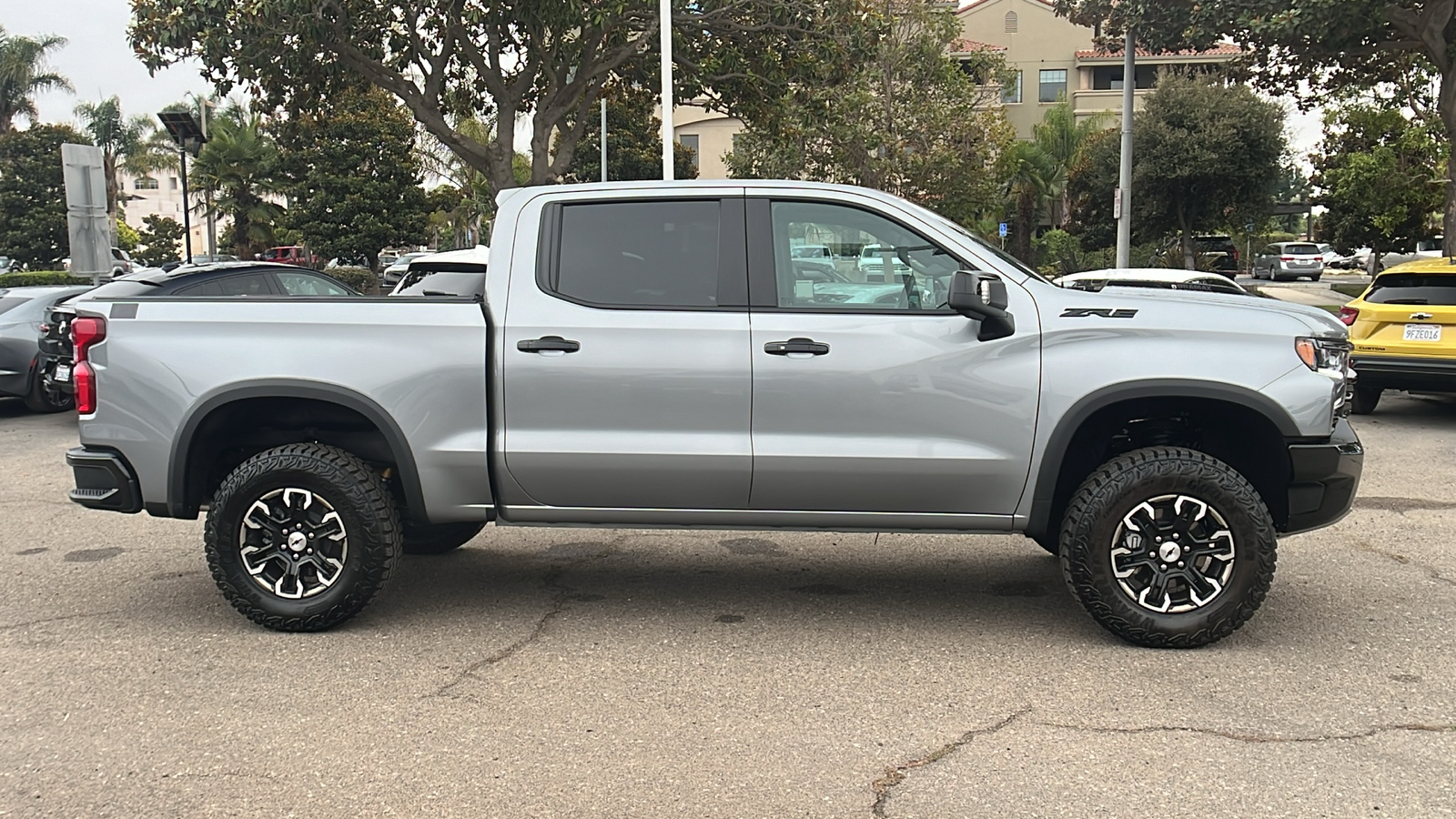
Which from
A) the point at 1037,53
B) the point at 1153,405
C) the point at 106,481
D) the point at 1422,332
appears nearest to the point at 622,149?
the point at 1037,53

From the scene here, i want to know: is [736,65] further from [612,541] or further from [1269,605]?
[1269,605]

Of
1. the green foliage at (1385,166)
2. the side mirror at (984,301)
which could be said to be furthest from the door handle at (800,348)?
the green foliage at (1385,166)

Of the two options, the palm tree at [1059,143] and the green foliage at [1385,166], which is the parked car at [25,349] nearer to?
the green foliage at [1385,166]

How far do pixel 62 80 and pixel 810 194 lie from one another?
187 ft

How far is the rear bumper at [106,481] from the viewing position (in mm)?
5332

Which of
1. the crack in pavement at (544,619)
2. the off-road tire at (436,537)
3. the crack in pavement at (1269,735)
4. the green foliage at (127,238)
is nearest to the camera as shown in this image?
the crack in pavement at (1269,735)

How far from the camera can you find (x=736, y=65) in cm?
1842

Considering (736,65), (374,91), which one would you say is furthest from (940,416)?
(374,91)

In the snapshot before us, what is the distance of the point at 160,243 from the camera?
64562 mm

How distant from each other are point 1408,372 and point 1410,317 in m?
0.50

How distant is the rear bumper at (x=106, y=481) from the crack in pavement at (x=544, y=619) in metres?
1.77

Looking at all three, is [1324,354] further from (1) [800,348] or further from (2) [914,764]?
(2) [914,764]

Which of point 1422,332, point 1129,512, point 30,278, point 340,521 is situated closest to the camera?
point 1129,512

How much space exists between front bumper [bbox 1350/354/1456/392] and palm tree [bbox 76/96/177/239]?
58415mm
